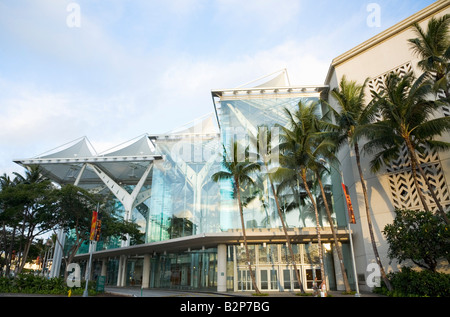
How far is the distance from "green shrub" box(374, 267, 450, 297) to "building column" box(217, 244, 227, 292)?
1338cm

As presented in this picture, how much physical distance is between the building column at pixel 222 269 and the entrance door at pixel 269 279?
3.43m

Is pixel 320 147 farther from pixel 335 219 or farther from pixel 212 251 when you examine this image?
pixel 212 251

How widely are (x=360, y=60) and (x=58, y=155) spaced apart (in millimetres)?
42423

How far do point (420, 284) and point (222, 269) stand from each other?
15.8m

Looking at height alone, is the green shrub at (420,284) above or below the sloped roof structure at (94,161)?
below

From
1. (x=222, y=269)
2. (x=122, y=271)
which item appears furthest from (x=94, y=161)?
(x=222, y=269)

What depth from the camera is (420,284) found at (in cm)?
1738

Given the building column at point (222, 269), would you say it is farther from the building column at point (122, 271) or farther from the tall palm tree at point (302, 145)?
the building column at point (122, 271)

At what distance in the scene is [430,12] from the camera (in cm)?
2347

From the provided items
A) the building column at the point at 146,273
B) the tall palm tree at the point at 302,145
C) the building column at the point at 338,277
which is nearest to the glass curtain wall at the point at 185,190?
the building column at the point at 146,273

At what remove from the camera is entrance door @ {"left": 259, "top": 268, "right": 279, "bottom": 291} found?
27.8 meters

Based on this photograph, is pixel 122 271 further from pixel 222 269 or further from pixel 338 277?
pixel 338 277

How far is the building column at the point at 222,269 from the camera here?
27219 mm
